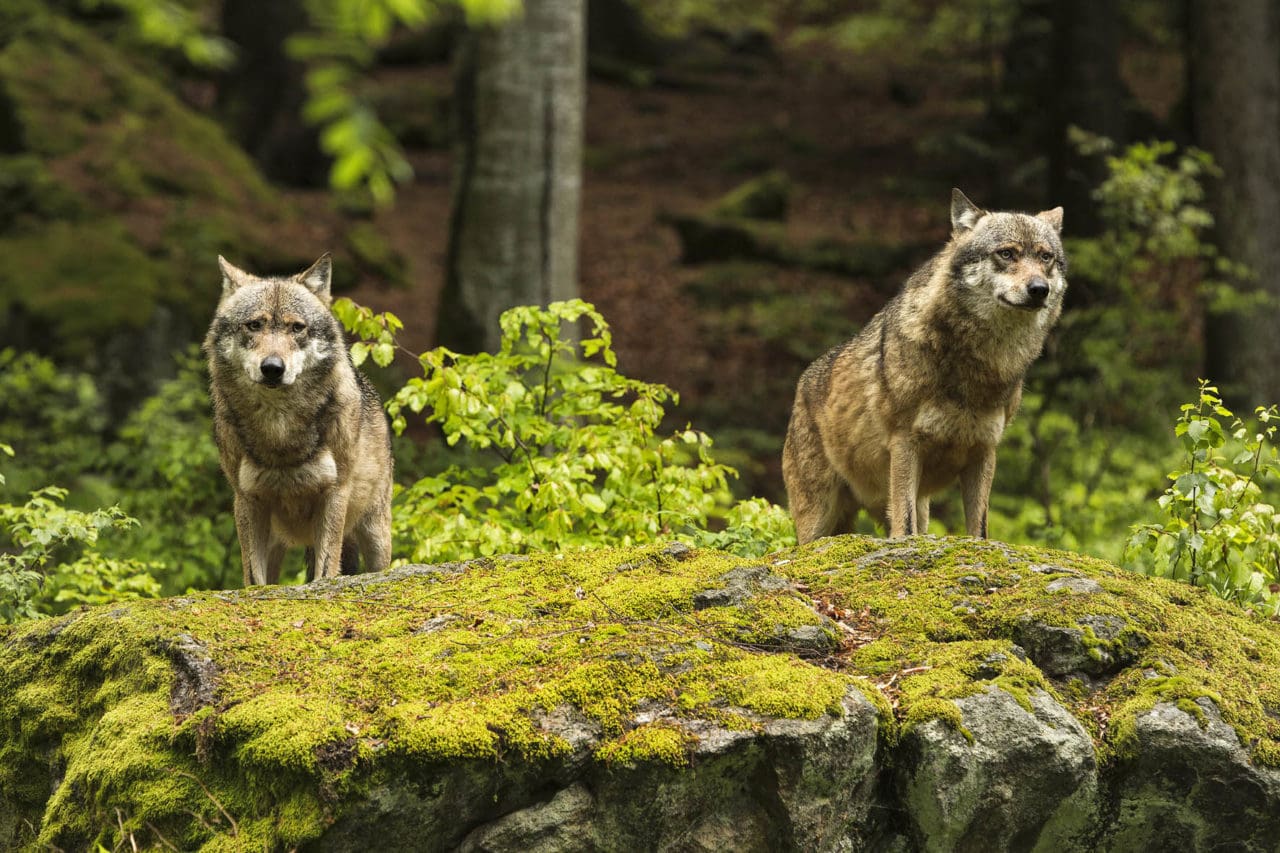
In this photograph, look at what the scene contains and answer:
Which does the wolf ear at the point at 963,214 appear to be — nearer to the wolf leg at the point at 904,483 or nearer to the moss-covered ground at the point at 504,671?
the wolf leg at the point at 904,483

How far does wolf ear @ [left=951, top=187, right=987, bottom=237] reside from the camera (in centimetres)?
739

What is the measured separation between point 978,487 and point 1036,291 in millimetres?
1136

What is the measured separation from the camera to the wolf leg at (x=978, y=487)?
23.6ft

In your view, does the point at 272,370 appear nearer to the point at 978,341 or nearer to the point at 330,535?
the point at 330,535

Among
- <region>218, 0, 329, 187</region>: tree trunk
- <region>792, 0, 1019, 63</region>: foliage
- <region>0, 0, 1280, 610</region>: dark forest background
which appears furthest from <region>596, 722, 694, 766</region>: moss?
<region>218, 0, 329, 187</region>: tree trunk

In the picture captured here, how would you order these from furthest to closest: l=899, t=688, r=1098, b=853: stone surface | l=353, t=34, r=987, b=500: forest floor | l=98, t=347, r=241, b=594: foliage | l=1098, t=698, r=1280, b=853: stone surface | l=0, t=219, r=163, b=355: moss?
1. l=353, t=34, r=987, b=500: forest floor
2. l=0, t=219, r=163, b=355: moss
3. l=98, t=347, r=241, b=594: foliage
4. l=1098, t=698, r=1280, b=853: stone surface
5. l=899, t=688, r=1098, b=853: stone surface

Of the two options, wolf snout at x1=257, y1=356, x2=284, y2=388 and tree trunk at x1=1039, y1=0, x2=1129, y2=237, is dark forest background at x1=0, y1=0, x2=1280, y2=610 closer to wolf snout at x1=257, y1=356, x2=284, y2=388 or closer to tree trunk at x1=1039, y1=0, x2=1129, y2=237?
tree trunk at x1=1039, y1=0, x2=1129, y2=237

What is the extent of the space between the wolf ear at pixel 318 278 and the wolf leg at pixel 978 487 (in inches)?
148

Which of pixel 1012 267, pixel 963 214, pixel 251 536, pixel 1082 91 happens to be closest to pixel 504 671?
pixel 251 536

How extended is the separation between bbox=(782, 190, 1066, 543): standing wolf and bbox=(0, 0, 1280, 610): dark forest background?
3.70 ft

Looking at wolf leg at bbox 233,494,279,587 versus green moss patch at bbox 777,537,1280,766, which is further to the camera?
wolf leg at bbox 233,494,279,587

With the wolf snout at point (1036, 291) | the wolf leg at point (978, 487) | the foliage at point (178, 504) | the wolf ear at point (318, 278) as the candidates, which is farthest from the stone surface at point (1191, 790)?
the foliage at point (178, 504)

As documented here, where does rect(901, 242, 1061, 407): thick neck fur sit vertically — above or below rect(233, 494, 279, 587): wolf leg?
above

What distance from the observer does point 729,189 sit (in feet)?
83.8
